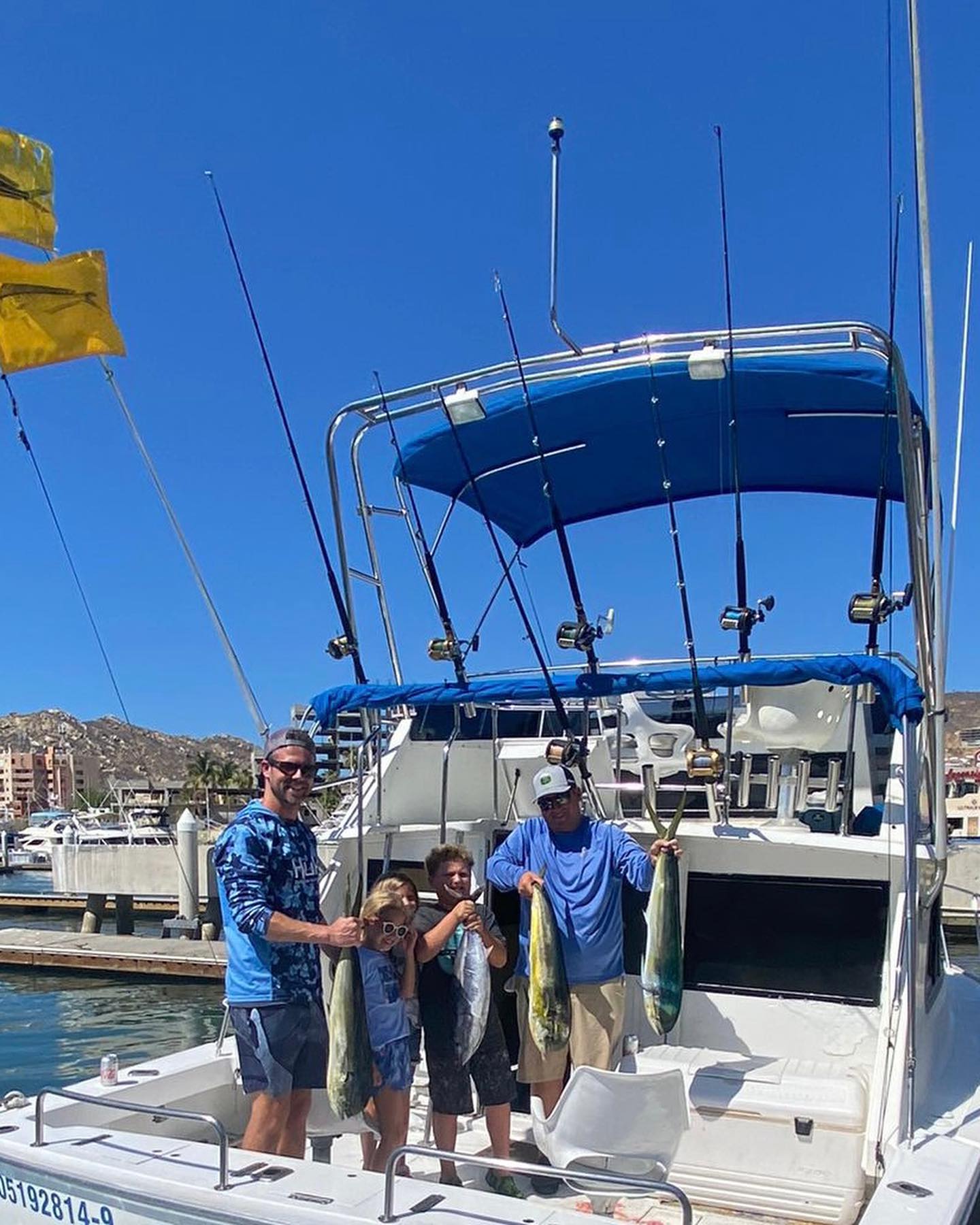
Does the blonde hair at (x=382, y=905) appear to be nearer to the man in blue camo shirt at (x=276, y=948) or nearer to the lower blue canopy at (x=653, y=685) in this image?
the man in blue camo shirt at (x=276, y=948)

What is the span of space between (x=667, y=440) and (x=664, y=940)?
3.94 m

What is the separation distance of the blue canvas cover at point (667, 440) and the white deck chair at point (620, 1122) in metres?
3.69

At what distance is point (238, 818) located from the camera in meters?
3.72

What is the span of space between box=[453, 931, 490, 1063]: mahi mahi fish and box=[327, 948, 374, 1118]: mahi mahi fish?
1.78ft

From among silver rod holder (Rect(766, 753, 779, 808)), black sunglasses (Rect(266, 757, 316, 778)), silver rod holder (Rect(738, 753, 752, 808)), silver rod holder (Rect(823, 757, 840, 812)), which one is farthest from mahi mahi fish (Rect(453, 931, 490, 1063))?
silver rod holder (Rect(738, 753, 752, 808))

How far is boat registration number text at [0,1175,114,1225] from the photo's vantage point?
3.33 m

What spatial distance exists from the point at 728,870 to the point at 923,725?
47.1 inches

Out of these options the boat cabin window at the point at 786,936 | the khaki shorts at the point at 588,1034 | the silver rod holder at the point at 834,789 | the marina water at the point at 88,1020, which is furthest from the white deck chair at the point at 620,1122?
the marina water at the point at 88,1020

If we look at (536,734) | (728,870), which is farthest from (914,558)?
(536,734)

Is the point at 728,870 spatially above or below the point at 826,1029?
above

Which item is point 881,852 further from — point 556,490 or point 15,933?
point 15,933

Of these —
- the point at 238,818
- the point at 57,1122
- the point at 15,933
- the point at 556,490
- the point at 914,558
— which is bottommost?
the point at 15,933

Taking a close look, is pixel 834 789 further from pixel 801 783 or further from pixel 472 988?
pixel 472 988

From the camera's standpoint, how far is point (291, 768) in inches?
147
